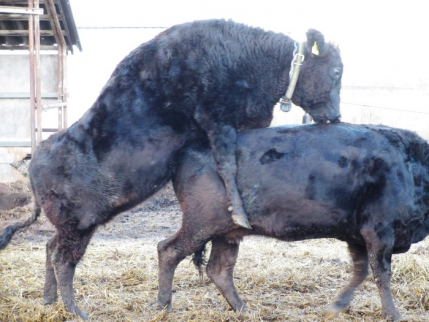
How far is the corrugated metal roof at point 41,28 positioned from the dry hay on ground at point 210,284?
480 centimetres

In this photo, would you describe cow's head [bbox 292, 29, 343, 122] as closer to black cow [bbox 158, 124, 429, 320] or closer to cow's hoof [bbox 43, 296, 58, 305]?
black cow [bbox 158, 124, 429, 320]

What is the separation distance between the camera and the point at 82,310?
454 cm

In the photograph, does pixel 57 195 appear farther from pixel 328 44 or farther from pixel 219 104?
pixel 328 44

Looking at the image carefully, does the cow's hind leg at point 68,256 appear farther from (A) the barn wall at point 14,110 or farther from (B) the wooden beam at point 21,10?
(A) the barn wall at point 14,110

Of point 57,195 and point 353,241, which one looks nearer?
point 57,195

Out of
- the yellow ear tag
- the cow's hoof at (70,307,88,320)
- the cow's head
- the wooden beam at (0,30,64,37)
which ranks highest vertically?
the yellow ear tag

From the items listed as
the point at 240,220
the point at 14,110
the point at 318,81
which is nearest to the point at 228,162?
the point at 240,220

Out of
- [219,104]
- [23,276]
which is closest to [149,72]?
[219,104]

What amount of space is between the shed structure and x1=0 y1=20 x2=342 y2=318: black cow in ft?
16.5

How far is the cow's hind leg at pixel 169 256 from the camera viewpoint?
455cm

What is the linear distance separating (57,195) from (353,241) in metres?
2.63

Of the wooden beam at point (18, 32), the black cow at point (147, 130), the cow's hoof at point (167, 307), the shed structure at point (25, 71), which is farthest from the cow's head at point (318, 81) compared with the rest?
the wooden beam at point (18, 32)

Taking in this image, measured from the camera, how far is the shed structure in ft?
32.2

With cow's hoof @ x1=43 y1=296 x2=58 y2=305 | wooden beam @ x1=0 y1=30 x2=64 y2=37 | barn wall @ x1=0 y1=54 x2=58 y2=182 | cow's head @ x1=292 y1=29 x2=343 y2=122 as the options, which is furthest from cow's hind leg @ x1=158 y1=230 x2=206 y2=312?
wooden beam @ x1=0 y1=30 x2=64 y2=37
